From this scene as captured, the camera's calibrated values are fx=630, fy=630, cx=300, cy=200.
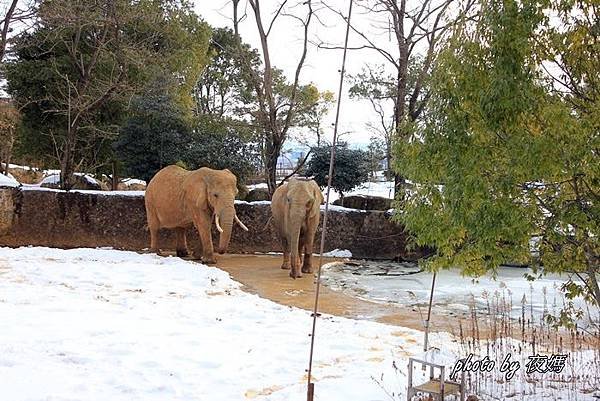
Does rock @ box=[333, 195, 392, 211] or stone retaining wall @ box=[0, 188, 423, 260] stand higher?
rock @ box=[333, 195, 392, 211]

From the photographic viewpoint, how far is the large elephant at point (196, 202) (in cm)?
1086

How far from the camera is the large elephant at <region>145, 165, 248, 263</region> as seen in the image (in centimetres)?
1086

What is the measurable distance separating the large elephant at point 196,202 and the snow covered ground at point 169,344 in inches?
109

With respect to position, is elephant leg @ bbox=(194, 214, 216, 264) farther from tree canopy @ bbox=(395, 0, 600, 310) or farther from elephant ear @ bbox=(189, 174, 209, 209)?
tree canopy @ bbox=(395, 0, 600, 310)

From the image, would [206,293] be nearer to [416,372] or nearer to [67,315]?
[67,315]

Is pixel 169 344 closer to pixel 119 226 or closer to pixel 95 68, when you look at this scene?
pixel 119 226

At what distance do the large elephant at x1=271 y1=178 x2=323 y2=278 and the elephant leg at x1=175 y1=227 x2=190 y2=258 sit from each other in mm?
2193

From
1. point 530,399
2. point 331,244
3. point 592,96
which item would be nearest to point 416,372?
point 530,399

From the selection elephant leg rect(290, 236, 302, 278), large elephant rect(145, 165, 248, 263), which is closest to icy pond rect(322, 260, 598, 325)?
elephant leg rect(290, 236, 302, 278)

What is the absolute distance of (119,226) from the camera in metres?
13.4

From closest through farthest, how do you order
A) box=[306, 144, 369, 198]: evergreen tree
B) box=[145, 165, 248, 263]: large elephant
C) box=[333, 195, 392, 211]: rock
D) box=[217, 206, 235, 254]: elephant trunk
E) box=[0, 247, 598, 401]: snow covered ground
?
box=[0, 247, 598, 401]: snow covered ground → box=[217, 206, 235, 254]: elephant trunk → box=[145, 165, 248, 263]: large elephant → box=[333, 195, 392, 211]: rock → box=[306, 144, 369, 198]: evergreen tree

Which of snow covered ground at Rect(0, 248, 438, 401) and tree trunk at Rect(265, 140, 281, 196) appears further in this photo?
tree trunk at Rect(265, 140, 281, 196)

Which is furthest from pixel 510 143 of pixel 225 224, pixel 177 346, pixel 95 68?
pixel 95 68

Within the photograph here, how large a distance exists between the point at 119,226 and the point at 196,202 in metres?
3.08
